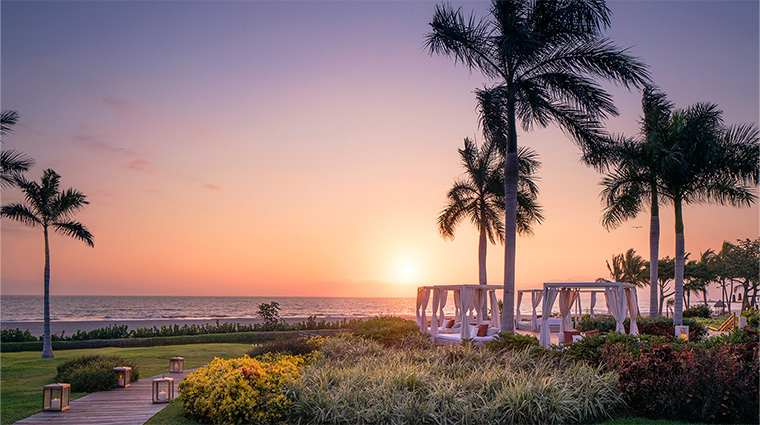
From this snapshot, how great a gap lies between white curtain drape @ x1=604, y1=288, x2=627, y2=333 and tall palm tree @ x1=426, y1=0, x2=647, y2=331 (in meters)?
3.40

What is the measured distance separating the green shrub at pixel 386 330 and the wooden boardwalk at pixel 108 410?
5.10 m

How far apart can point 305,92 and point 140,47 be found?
18.3ft

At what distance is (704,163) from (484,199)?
9.08 m

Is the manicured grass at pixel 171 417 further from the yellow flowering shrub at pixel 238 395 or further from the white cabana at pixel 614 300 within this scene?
the white cabana at pixel 614 300

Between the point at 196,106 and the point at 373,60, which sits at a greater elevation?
the point at 373,60

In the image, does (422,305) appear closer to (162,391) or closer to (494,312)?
(494,312)

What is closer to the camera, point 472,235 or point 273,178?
point 273,178

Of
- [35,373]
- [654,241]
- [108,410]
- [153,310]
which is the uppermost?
[654,241]

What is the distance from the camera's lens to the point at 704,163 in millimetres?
18188

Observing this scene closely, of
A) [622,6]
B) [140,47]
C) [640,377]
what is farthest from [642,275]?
[140,47]

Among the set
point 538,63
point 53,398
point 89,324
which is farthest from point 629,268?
point 89,324

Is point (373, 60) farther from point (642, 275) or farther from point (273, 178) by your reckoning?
point (642, 275)

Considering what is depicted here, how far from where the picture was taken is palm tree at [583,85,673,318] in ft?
62.8

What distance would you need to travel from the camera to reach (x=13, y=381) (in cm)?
1112
